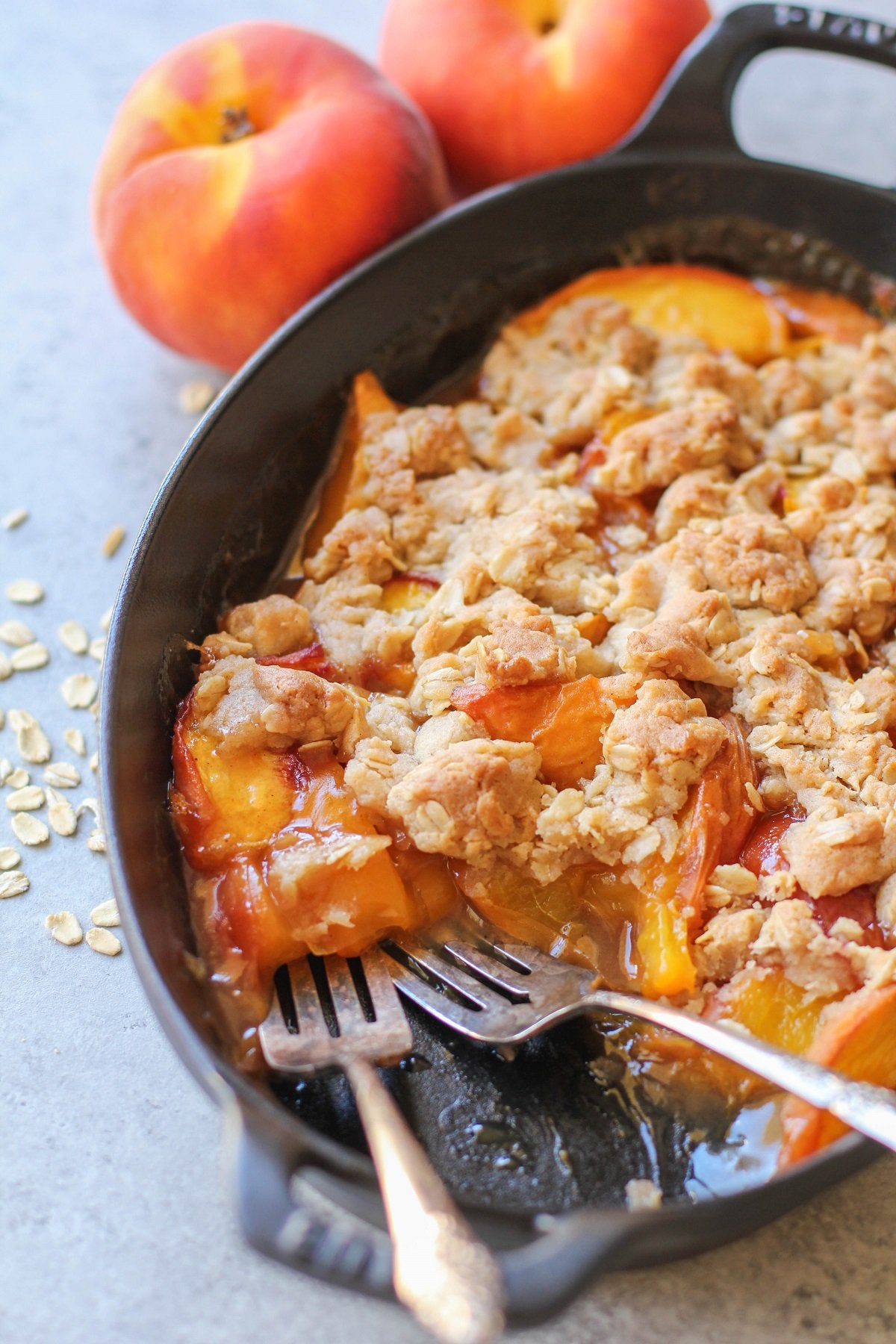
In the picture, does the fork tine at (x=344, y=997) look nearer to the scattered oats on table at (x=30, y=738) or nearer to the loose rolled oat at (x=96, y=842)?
the loose rolled oat at (x=96, y=842)

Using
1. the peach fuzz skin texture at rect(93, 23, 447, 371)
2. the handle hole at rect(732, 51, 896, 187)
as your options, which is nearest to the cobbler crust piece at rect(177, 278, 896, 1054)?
the peach fuzz skin texture at rect(93, 23, 447, 371)

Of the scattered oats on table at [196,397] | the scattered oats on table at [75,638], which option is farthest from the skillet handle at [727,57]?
the scattered oats on table at [75,638]

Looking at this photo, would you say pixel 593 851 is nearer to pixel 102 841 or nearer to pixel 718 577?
pixel 718 577

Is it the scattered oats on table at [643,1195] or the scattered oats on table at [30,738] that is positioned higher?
the scattered oats on table at [643,1195]

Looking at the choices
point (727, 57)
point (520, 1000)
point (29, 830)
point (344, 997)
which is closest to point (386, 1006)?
point (344, 997)

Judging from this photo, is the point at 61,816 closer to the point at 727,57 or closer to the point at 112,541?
the point at 112,541

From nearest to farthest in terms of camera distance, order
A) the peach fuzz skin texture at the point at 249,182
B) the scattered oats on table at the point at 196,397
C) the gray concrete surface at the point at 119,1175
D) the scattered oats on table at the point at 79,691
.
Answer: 1. the gray concrete surface at the point at 119,1175
2. the scattered oats on table at the point at 79,691
3. the peach fuzz skin texture at the point at 249,182
4. the scattered oats on table at the point at 196,397

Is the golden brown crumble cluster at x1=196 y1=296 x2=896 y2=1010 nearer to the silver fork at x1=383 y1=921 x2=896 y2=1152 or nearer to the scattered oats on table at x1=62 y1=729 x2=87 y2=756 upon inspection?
the silver fork at x1=383 y1=921 x2=896 y2=1152
